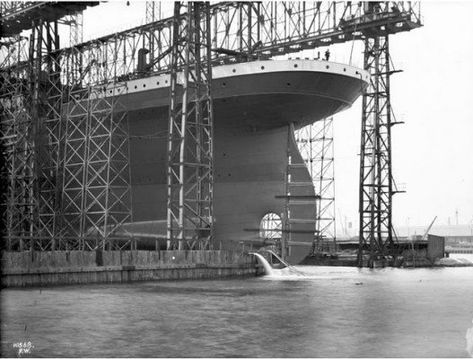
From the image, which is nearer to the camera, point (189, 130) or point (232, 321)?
point (232, 321)

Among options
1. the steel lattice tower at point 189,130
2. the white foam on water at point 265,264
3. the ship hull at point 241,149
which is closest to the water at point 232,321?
the steel lattice tower at point 189,130

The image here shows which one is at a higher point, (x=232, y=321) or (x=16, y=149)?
(x=16, y=149)

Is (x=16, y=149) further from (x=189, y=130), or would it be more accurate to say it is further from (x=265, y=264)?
(x=265, y=264)

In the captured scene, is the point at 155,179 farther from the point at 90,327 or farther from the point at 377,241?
the point at 90,327

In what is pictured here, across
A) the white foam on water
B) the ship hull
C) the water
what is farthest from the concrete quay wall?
the ship hull

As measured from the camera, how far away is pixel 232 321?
51.9ft

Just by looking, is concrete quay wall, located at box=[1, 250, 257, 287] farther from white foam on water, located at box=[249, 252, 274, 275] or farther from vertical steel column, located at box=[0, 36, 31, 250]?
vertical steel column, located at box=[0, 36, 31, 250]

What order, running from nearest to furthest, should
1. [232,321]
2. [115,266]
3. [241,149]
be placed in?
[232,321] → [115,266] → [241,149]

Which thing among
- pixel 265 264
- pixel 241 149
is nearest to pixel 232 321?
pixel 265 264

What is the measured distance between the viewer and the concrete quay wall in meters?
23.7

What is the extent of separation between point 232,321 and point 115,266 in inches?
447

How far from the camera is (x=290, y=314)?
17.2 metres

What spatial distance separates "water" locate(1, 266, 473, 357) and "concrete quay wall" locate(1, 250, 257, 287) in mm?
1303

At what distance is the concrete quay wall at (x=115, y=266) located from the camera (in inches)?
933
